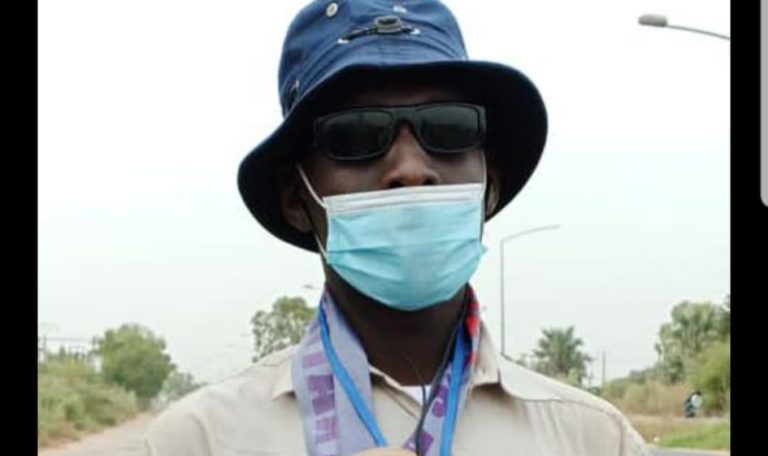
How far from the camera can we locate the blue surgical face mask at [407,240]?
2.36 m

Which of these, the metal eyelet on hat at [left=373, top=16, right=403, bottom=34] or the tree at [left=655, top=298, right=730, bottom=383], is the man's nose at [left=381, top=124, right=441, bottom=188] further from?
the tree at [left=655, top=298, right=730, bottom=383]

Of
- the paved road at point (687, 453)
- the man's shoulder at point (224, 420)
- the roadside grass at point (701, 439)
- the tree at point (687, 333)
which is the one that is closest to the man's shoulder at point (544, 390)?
the man's shoulder at point (224, 420)

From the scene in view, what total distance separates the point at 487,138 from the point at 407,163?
0.34 m

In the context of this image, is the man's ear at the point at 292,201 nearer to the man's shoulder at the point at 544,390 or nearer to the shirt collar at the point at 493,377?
the shirt collar at the point at 493,377

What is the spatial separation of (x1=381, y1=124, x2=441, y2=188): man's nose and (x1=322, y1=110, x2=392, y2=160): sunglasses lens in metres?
0.02

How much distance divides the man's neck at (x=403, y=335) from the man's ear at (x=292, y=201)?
0.19 metres

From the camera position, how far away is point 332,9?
251 centimetres

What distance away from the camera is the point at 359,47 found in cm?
→ 241

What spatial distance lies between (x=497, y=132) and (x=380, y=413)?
642 millimetres

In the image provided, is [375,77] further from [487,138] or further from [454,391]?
[454,391]

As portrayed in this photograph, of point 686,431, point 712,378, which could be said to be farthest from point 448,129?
point 712,378

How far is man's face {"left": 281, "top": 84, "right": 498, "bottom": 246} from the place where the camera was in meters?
2.33

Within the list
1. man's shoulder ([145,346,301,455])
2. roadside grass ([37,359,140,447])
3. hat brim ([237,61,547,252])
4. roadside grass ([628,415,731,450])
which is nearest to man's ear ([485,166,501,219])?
hat brim ([237,61,547,252])

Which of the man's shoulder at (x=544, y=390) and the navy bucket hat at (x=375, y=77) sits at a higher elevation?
the navy bucket hat at (x=375, y=77)
